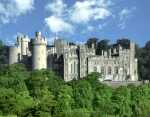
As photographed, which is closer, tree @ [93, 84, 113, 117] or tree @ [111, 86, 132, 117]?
tree @ [93, 84, 113, 117]

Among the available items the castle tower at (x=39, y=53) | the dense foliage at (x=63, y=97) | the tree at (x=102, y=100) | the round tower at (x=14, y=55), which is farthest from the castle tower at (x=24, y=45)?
the tree at (x=102, y=100)

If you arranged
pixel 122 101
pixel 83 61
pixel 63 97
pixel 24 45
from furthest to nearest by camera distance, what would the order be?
1. pixel 24 45
2. pixel 83 61
3. pixel 122 101
4. pixel 63 97

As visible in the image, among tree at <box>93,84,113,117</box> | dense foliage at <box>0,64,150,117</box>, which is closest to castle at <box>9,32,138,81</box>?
dense foliage at <box>0,64,150,117</box>

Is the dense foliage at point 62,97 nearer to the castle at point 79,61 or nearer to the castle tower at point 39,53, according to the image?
the castle tower at point 39,53

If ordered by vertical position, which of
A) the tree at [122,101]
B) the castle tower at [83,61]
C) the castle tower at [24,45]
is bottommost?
the tree at [122,101]

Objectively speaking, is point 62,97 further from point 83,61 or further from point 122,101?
point 83,61

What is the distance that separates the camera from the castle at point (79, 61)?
285 ft

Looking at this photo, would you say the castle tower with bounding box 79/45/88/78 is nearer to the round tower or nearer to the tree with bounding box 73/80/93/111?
the round tower

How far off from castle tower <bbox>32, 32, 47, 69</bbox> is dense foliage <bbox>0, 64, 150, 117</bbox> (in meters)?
→ 2.24

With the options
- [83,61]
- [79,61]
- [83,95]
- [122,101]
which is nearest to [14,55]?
[79,61]

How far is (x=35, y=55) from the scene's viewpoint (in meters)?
87.8

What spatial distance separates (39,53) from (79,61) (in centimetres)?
511

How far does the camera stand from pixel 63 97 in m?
70.9

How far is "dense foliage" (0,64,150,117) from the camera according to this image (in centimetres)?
6256
